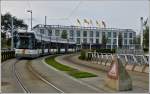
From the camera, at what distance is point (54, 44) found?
55.7 m

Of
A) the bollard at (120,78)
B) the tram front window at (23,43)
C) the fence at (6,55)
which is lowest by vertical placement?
the fence at (6,55)

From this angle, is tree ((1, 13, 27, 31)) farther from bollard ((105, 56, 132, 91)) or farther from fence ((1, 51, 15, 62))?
bollard ((105, 56, 132, 91))

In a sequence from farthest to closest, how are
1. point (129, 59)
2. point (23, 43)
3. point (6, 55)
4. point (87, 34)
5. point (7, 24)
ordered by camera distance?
point (87, 34) → point (7, 24) → point (6, 55) → point (23, 43) → point (129, 59)

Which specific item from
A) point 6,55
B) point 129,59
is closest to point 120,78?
point 129,59

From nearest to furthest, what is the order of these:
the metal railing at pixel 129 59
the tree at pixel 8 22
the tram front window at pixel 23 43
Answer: the metal railing at pixel 129 59 → the tram front window at pixel 23 43 → the tree at pixel 8 22

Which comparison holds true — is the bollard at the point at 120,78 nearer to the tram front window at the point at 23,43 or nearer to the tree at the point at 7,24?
the tram front window at the point at 23,43

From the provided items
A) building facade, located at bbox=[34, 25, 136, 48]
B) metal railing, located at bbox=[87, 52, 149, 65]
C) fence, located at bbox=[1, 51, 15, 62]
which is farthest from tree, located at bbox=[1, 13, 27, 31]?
metal railing, located at bbox=[87, 52, 149, 65]

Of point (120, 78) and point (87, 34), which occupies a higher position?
point (87, 34)

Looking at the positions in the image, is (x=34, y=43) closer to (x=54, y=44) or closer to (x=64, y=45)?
(x=54, y=44)

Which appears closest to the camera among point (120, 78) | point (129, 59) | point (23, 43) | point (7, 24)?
point (120, 78)

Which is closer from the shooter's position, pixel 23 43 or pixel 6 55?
pixel 23 43

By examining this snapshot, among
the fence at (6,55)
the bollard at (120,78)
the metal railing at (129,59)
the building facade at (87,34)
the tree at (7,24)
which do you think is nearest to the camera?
the bollard at (120,78)

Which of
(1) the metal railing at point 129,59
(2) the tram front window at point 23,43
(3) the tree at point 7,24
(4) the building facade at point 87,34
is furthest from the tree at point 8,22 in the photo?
(1) the metal railing at point 129,59

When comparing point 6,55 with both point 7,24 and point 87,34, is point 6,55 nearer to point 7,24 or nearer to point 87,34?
point 7,24
